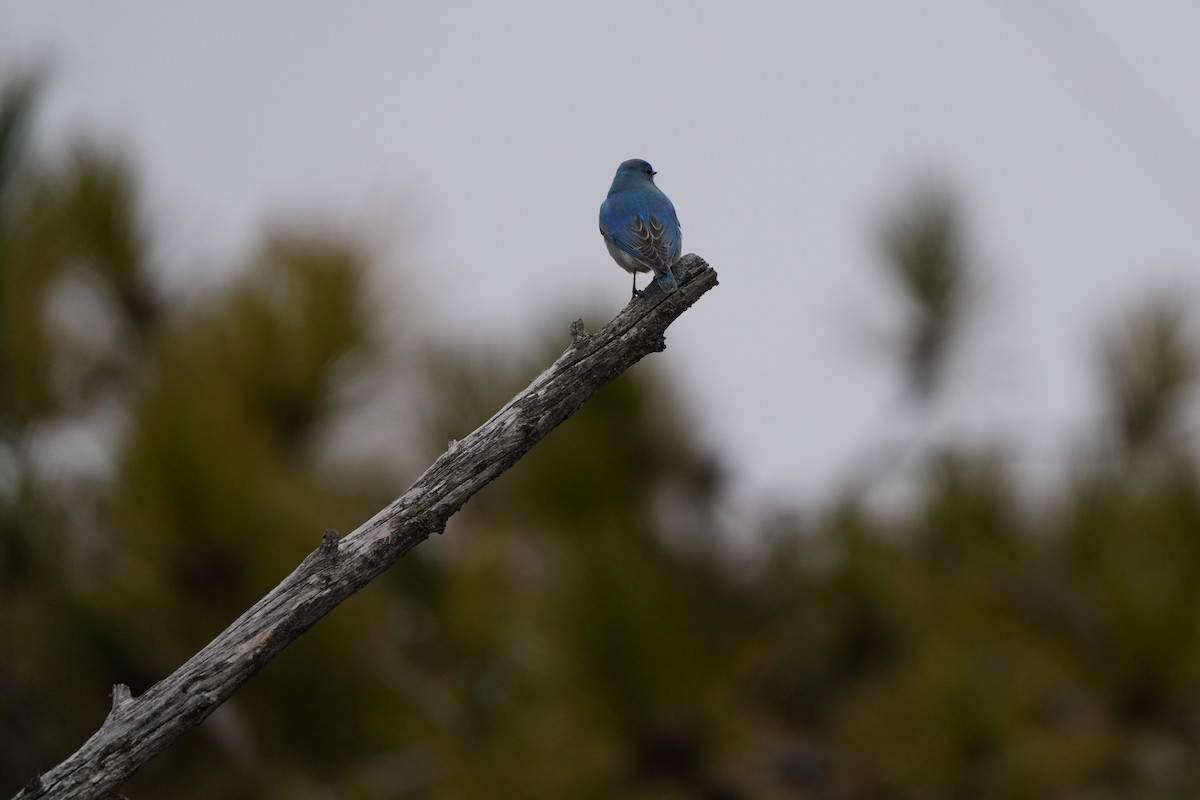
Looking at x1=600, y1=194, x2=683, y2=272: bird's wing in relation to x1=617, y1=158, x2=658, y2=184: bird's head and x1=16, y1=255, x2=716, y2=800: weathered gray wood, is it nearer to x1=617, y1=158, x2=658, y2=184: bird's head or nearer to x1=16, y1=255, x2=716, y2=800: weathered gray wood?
x1=617, y1=158, x2=658, y2=184: bird's head

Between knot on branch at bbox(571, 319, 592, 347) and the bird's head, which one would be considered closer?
knot on branch at bbox(571, 319, 592, 347)

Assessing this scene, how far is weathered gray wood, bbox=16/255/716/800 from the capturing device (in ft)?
6.46

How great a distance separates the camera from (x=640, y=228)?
367 cm

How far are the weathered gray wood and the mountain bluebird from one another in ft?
2.26

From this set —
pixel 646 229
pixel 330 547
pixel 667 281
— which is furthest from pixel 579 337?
pixel 646 229

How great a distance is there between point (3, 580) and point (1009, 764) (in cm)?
355

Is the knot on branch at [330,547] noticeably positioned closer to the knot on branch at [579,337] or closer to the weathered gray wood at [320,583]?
the weathered gray wood at [320,583]

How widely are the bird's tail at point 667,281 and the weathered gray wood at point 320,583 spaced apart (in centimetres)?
31

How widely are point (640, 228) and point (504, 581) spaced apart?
175cm

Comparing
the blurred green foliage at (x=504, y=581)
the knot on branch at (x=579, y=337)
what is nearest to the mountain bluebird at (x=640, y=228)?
the knot on branch at (x=579, y=337)

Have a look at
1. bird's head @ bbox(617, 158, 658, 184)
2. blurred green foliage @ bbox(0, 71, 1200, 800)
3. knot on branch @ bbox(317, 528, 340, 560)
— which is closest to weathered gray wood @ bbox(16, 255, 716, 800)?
knot on branch @ bbox(317, 528, 340, 560)

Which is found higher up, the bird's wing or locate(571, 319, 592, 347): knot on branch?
the bird's wing

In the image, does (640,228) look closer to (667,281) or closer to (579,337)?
(667,281)

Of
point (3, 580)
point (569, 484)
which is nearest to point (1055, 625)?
point (569, 484)
